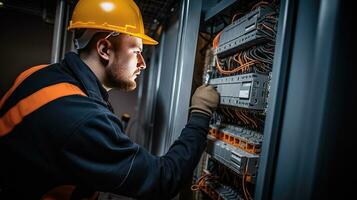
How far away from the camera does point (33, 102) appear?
2.64ft

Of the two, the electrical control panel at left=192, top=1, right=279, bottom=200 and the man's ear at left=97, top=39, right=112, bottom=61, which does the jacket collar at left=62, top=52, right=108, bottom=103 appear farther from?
the electrical control panel at left=192, top=1, right=279, bottom=200

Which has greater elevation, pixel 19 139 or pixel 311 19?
pixel 311 19

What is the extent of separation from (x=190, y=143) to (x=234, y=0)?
61 cm

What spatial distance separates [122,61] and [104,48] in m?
0.09

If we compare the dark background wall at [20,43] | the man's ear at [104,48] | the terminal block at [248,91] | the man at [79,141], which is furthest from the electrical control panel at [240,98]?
the dark background wall at [20,43]

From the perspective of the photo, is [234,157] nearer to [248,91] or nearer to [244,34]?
[248,91]

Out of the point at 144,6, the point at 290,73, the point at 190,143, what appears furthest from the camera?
the point at 144,6

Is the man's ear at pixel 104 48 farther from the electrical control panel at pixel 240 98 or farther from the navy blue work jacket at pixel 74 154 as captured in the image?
the electrical control panel at pixel 240 98

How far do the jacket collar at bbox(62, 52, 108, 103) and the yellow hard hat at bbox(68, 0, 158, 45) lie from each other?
0.55 ft

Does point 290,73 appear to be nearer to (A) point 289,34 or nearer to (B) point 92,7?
(A) point 289,34

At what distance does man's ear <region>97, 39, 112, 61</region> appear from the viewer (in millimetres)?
1010

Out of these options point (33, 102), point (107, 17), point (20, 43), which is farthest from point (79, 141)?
point (20, 43)

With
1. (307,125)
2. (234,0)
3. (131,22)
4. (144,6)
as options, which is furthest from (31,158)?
(144,6)

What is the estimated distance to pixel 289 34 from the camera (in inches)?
25.7
